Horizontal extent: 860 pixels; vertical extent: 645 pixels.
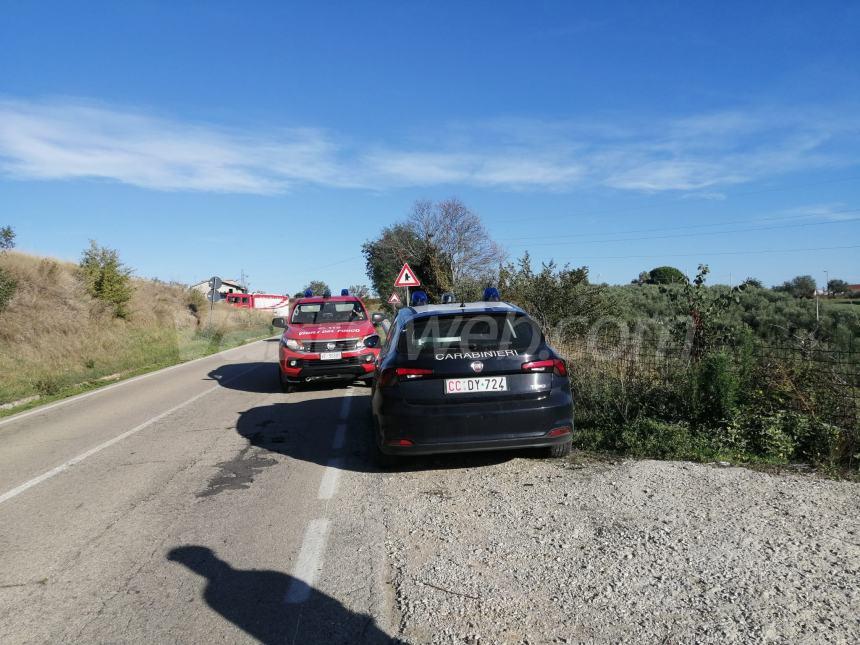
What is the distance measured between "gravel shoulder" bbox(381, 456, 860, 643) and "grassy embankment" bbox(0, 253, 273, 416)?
39.3ft

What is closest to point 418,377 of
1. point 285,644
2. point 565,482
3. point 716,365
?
Result: point 565,482

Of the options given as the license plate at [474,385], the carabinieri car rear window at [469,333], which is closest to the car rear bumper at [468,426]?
the license plate at [474,385]

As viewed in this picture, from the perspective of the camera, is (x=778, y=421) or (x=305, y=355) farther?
(x=305, y=355)

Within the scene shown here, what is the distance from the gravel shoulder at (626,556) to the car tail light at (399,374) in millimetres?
941

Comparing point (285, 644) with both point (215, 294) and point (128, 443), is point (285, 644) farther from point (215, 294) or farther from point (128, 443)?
point (215, 294)

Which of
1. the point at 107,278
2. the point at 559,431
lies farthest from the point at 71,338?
the point at 559,431

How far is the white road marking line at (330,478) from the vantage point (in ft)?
17.6

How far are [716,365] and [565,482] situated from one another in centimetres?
232

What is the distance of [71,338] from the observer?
2506 centimetres

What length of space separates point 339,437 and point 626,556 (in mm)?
4565

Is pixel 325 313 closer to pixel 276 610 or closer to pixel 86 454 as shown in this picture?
pixel 86 454

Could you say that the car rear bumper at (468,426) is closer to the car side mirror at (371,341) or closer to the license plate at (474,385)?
the license plate at (474,385)

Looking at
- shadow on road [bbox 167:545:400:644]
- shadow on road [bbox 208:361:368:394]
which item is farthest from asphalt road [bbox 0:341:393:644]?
shadow on road [bbox 208:361:368:394]

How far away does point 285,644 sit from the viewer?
2.98 metres
